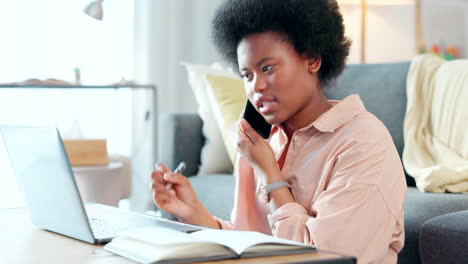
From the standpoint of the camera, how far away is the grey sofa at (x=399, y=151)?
152 centimetres

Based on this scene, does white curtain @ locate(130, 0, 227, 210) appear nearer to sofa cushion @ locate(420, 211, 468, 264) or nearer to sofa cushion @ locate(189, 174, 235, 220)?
sofa cushion @ locate(189, 174, 235, 220)

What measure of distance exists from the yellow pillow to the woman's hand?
1037mm

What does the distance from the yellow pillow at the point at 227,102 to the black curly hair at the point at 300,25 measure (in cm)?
101

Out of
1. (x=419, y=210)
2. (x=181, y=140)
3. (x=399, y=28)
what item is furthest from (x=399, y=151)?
(x=399, y=28)

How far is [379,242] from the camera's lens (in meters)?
1.20

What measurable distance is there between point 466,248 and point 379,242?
34 cm

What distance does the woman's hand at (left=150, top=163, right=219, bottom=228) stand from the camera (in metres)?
1.34

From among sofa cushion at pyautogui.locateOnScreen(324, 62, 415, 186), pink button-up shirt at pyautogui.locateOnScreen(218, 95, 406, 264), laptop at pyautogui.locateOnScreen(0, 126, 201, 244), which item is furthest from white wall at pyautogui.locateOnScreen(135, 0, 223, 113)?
laptop at pyautogui.locateOnScreen(0, 126, 201, 244)

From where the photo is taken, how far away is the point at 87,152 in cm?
257

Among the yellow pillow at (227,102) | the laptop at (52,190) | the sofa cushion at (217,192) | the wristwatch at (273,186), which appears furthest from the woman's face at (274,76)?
the yellow pillow at (227,102)

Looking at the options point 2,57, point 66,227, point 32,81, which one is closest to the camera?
point 66,227

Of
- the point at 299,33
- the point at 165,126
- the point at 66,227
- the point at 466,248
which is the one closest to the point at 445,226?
the point at 466,248

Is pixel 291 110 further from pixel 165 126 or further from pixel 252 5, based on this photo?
pixel 165 126

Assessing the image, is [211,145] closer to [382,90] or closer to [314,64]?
[382,90]
